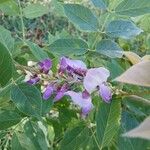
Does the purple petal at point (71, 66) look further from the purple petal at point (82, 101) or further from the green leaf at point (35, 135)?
the green leaf at point (35, 135)

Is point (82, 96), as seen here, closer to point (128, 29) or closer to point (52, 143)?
point (128, 29)

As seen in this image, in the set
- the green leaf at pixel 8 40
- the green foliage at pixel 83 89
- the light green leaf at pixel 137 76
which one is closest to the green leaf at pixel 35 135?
the green foliage at pixel 83 89

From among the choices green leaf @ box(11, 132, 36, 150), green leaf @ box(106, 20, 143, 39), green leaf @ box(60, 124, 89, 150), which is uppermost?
Answer: green leaf @ box(106, 20, 143, 39)

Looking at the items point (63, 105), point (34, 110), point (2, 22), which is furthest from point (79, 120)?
point (2, 22)

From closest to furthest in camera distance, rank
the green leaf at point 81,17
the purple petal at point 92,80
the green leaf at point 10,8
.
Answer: the purple petal at point 92,80
the green leaf at point 81,17
the green leaf at point 10,8

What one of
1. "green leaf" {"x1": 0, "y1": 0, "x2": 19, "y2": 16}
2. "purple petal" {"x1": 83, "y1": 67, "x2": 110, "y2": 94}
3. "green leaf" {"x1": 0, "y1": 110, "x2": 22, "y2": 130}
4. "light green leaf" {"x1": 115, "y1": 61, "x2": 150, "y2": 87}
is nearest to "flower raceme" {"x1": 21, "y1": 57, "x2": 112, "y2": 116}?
"purple petal" {"x1": 83, "y1": 67, "x2": 110, "y2": 94}

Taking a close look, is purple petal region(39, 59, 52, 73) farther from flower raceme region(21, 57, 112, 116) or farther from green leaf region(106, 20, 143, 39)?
green leaf region(106, 20, 143, 39)
